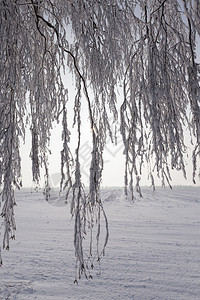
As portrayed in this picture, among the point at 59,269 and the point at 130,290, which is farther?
the point at 59,269

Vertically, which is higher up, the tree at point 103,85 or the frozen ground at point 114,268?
the tree at point 103,85

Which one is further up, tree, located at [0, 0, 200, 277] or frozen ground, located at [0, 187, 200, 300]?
tree, located at [0, 0, 200, 277]

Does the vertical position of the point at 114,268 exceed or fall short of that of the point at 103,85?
it falls short

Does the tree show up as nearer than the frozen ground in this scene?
Yes

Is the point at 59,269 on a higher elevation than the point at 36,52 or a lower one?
lower

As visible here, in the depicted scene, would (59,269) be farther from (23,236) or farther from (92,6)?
(92,6)

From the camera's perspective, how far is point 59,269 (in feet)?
14.9

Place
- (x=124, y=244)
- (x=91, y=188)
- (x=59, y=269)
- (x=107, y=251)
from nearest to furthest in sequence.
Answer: (x=91, y=188) < (x=59, y=269) < (x=107, y=251) < (x=124, y=244)

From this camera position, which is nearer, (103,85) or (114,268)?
(103,85)

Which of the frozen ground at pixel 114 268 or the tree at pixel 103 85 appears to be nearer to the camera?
the tree at pixel 103 85

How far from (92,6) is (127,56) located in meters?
0.41

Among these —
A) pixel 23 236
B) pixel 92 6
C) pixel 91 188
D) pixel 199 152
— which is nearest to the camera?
pixel 199 152

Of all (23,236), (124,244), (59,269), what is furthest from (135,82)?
(23,236)

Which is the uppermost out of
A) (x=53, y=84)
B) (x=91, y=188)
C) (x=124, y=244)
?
(x=53, y=84)
